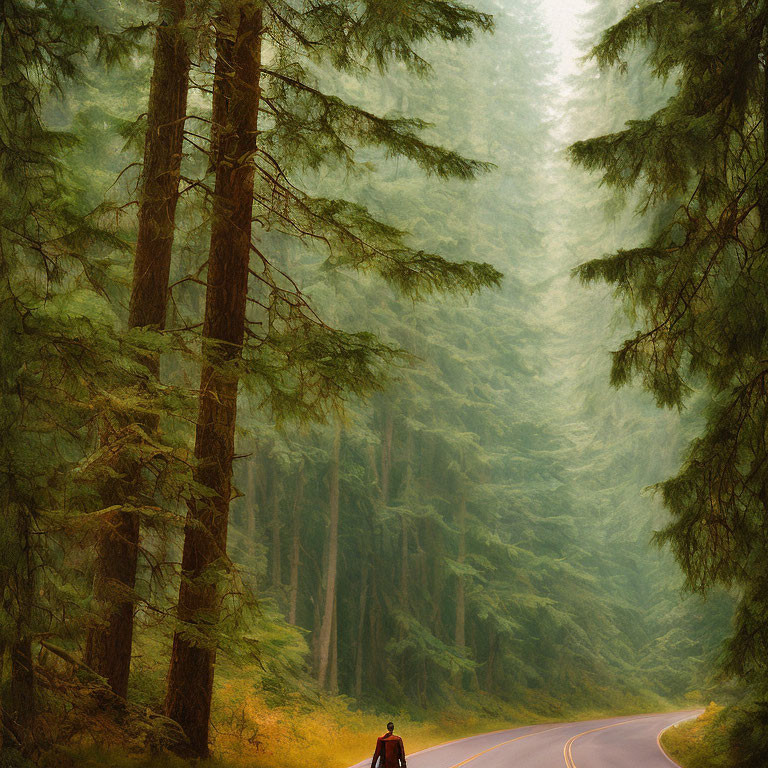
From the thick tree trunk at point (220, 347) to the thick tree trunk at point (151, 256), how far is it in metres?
0.45

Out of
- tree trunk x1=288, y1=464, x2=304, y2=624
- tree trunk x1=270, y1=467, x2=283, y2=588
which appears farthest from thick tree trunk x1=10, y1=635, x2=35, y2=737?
tree trunk x1=270, y1=467, x2=283, y2=588

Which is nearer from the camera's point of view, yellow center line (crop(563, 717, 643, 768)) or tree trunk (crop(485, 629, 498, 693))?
yellow center line (crop(563, 717, 643, 768))

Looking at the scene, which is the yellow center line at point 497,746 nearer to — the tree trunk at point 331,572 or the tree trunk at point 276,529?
the tree trunk at point 331,572

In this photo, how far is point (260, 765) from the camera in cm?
847

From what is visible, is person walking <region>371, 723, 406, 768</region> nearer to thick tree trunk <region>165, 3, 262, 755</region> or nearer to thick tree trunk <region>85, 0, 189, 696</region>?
thick tree trunk <region>165, 3, 262, 755</region>

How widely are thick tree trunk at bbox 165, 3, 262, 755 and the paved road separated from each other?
675 centimetres

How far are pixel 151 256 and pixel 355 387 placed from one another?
245 centimetres

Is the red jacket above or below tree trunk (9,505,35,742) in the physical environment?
below

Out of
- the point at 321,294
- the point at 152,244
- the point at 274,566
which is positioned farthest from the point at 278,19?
the point at 274,566

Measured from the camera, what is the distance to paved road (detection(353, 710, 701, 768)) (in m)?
14.0

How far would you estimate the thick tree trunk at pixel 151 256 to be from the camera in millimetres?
7016

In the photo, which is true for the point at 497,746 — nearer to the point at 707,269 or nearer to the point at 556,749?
the point at 556,749

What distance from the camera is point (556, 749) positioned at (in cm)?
1598

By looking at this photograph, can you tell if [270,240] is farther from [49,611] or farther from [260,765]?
[49,611]
